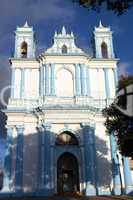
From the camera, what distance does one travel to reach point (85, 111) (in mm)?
26438

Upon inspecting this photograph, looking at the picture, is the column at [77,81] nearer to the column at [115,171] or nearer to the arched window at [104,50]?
the arched window at [104,50]

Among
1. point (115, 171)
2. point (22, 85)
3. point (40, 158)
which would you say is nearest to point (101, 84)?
point (22, 85)

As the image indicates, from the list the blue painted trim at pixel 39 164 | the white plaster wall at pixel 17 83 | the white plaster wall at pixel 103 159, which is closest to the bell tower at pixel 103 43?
the white plaster wall at pixel 103 159

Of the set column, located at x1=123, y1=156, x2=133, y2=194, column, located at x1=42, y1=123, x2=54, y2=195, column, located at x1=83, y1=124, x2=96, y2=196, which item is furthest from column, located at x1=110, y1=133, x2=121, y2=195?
column, located at x1=42, y1=123, x2=54, y2=195

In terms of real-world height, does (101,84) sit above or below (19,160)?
above

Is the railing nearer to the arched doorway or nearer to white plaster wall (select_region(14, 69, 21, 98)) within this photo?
white plaster wall (select_region(14, 69, 21, 98))

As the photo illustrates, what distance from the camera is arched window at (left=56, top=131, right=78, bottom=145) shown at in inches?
1038

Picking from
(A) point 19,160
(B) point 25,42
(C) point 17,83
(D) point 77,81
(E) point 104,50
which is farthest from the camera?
(E) point 104,50

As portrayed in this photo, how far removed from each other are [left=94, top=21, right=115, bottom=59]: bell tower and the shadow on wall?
9.32 metres

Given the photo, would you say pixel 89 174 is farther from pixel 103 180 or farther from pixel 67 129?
pixel 67 129

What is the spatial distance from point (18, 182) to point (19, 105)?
7.01 m

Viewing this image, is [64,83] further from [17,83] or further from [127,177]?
[127,177]

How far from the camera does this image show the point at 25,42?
1240 inches

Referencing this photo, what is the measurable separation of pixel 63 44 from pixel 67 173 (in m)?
13.0
